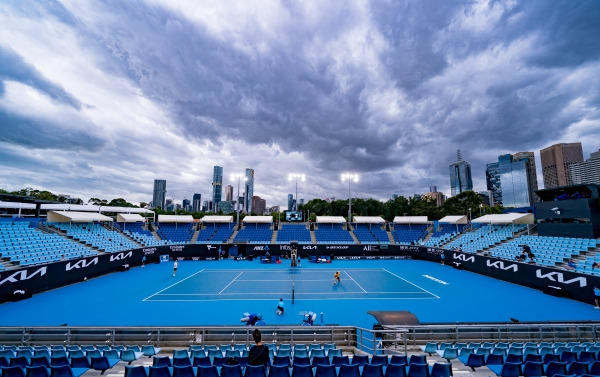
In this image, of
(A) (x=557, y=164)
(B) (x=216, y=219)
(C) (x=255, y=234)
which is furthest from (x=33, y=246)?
(A) (x=557, y=164)

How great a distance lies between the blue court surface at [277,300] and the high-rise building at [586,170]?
21106 centimetres

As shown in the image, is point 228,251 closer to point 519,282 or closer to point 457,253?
point 457,253

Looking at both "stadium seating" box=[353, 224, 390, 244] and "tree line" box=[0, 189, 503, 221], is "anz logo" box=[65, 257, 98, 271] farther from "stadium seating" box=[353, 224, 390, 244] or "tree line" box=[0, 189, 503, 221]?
"tree line" box=[0, 189, 503, 221]

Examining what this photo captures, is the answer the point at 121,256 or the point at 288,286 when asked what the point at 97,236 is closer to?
the point at 121,256

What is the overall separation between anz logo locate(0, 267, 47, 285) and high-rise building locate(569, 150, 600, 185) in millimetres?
242494

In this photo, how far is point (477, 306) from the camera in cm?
1812

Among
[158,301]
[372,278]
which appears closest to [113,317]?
[158,301]

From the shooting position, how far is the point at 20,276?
1989cm

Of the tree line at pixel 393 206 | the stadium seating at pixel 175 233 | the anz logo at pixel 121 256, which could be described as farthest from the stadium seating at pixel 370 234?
the anz logo at pixel 121 256

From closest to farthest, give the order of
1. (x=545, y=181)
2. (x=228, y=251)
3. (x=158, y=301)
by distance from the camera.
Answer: (x=158, y=301) < (x=228, y=251) < (x=545, y=181)

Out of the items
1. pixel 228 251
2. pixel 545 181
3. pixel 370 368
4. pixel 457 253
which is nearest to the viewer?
pixel 370 368

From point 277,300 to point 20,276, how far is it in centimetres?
1931

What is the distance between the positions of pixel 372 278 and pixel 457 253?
14082 mm

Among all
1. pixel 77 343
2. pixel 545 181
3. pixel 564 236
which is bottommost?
pixel 77 343
